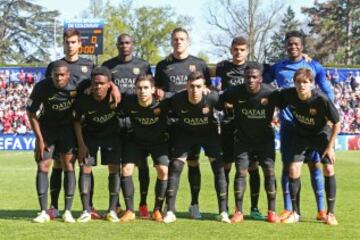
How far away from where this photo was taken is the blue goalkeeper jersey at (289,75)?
839cm

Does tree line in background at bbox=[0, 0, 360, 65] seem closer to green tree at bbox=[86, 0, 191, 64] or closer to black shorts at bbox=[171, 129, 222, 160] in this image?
green tree at bbox=[86, 0, 191, 64]

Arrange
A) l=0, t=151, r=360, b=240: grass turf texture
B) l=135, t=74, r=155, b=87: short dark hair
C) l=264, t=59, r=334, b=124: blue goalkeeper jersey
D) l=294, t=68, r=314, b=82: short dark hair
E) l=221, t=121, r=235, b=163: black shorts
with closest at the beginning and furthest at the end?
l=0, t=151, r=360, b=240: grass turf texture
l=294, t=68, r=314, b=82: short dark hair
l=135, t=74, r=155, b=87: short dark hair
l=264, t=59, r=334, b=124: blue goalkeeper jersey
l=221, t=121, r=235, b=163: black shorts

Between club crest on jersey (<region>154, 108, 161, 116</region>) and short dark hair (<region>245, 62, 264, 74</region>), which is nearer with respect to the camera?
short dark hair (<region>245, 62, 264, 74</region>)

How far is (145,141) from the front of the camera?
829 cm

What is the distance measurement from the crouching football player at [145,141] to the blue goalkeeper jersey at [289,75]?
1.65 m

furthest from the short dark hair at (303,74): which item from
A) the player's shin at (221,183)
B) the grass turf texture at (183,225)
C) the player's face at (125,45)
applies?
the player's face at (125,45)

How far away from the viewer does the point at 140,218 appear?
835cm

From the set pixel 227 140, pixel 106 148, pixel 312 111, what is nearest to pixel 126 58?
pixel 106 148

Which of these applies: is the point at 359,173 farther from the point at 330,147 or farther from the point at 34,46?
the point at 34,46

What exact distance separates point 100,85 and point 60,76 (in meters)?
0.53

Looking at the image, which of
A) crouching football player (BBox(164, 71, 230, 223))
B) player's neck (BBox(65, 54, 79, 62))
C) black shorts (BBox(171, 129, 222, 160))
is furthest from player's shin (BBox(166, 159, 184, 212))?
player's neck (BBox(65, 54, 79, 62))

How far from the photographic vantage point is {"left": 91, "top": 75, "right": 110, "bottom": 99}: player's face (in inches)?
308

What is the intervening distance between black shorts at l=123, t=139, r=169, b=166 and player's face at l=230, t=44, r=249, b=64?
60.0 inches

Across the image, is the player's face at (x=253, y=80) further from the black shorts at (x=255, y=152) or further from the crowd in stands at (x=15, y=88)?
the crowd in stands at (x=15, y=88)
